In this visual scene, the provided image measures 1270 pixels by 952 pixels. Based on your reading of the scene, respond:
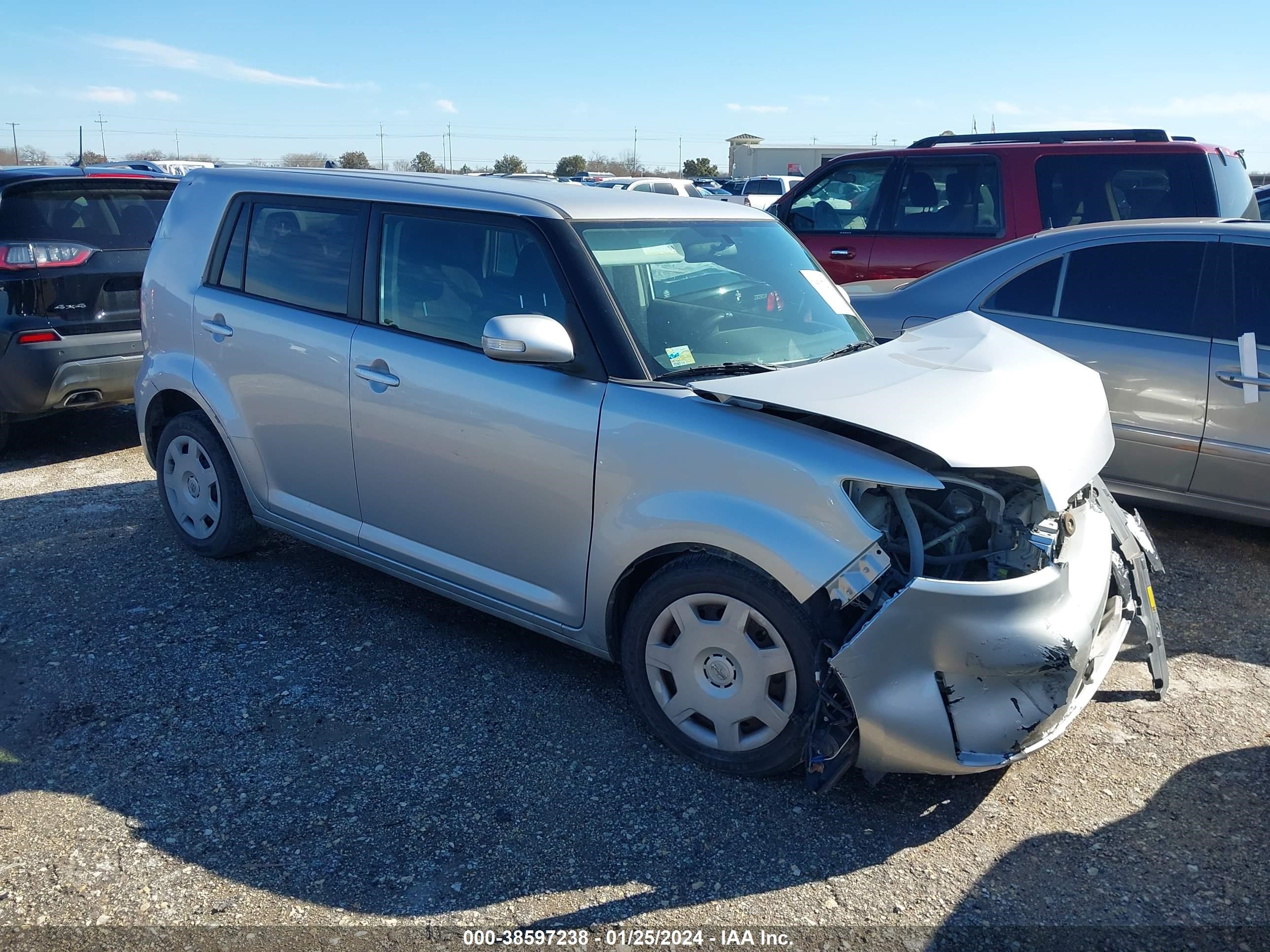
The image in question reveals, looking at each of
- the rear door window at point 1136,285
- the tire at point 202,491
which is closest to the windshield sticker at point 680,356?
the tire at point 202,491

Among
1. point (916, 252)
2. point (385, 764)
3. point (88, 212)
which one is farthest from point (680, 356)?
point (88, 212)

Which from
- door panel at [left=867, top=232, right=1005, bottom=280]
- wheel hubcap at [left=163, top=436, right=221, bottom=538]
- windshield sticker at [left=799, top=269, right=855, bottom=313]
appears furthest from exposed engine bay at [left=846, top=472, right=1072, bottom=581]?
door panel at [left=867, top=232, right=1005, bottom=280]

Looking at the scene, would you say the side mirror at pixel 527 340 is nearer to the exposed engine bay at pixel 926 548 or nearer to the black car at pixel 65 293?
the exposed engine bay at pixel 926 548

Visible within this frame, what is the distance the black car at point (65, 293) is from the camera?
20.7ft

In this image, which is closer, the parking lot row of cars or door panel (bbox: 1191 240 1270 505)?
the parking lot row of cars

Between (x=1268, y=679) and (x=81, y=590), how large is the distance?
4.97 m

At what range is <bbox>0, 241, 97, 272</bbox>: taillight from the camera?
20.7 ft

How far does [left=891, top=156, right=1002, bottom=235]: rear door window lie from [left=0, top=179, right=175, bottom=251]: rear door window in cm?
534

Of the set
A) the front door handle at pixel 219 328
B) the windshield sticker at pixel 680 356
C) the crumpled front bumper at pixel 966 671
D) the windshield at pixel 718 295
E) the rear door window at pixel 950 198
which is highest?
the rear door window at pixel 950 198

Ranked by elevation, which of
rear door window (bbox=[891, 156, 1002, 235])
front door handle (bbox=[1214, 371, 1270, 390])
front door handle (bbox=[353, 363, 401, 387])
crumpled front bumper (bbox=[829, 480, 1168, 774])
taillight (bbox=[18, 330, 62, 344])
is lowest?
crumpled front bumper (bbox=[829, 480, 1168, 774])

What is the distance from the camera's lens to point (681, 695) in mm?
3299

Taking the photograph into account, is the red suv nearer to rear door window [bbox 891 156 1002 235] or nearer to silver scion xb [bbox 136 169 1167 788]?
rear door window [bbox 891 156 1002 235]

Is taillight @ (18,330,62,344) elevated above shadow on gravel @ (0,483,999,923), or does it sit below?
above

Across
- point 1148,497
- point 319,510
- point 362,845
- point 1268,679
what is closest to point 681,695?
point 362,845
